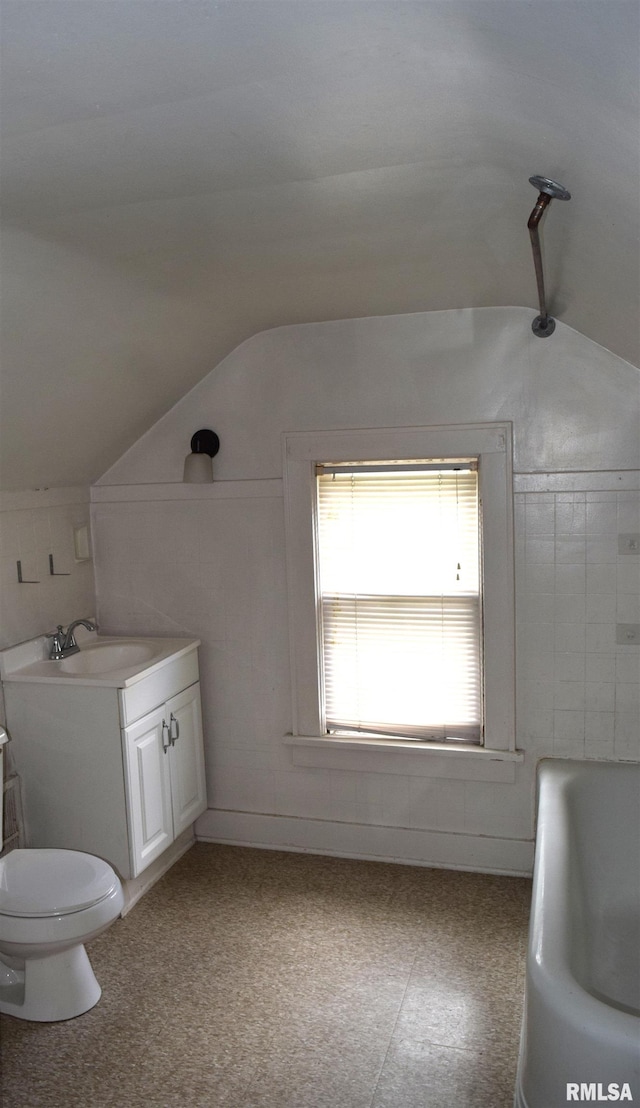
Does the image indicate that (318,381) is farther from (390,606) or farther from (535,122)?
(535,122)

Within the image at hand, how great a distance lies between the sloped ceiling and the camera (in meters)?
1.15

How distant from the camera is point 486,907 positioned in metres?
3.16

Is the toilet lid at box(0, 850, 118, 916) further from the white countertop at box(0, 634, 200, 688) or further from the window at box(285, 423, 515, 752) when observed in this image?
the window at box(285, 423, 515, 752)

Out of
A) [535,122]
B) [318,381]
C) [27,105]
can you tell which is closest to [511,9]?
[535,122]

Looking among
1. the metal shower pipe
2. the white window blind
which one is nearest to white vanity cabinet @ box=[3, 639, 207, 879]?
the white window blind

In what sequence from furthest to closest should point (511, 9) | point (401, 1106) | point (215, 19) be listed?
point (401, 1106) → point (215, 19) → point (511, 9)

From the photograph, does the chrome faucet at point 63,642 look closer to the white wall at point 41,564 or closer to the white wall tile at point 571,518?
the white wall at point 41,564

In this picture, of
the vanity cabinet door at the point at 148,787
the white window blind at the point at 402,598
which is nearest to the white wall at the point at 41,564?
the vanity cabinet door at the point at 148,787

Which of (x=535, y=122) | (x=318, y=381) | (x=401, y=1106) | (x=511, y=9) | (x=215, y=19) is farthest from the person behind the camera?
(x=318, y=381)

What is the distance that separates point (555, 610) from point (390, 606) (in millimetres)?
660

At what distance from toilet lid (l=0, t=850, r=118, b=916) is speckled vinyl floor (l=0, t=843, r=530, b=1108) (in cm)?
42

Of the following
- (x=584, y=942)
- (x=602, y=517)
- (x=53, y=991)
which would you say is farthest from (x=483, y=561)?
(x=53, y=991)

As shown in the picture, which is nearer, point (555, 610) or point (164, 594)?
point (555, 610)

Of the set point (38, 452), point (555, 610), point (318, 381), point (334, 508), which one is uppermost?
point (318, 381)
